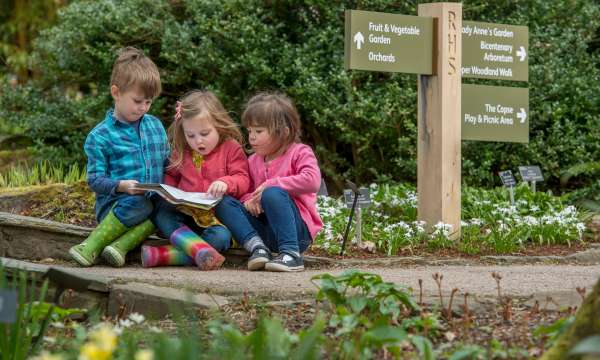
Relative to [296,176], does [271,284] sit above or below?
below

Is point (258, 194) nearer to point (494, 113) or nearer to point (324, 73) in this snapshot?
point (494, 113)

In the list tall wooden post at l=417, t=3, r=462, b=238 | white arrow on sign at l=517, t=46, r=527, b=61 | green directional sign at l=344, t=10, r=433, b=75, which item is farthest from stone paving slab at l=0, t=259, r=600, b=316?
white arrow on sign at l=517, t=46, r=527, b=61

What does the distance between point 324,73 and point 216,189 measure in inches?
147

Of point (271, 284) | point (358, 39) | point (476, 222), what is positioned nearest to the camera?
point (271, 284)

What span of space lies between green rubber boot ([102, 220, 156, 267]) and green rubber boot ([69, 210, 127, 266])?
39 millimetres

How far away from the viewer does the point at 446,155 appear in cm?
645

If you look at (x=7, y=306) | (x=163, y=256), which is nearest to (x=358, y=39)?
(x=163, y=256)

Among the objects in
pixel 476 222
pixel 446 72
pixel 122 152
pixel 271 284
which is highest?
pixel 446 72

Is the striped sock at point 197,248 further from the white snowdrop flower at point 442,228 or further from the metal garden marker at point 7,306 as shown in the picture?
the metal garden marker at point 7,306

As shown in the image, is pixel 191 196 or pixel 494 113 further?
pixel 494 113

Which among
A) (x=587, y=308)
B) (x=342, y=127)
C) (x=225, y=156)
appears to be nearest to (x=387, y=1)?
(x=342, y=127)

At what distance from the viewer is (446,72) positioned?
6453 millimetres

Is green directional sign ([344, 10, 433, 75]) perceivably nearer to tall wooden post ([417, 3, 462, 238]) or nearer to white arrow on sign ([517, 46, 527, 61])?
tall wooden post ([417, 3, 462, 238])

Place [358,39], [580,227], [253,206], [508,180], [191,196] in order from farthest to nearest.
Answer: [508,180] → [580,227] → [358,39] → [253,206] → [191,196]
